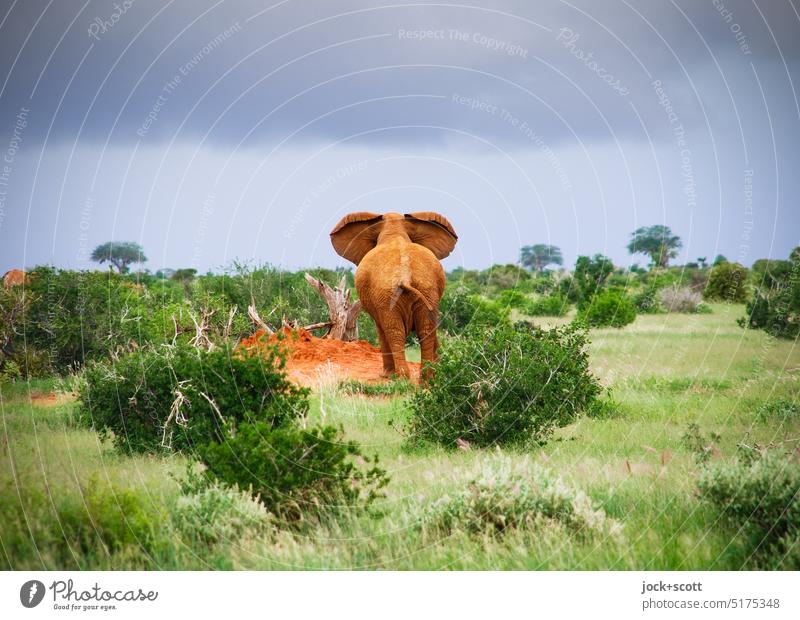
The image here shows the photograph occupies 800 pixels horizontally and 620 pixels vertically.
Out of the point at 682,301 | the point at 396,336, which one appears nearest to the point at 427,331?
the point at 396,336

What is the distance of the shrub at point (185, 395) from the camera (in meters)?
9.87

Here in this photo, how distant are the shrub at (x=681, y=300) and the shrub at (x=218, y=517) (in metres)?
32.9

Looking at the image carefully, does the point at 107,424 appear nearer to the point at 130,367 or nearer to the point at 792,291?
the point at 130,367

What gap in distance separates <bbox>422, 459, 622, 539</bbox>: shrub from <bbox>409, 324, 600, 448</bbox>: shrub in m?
3.10

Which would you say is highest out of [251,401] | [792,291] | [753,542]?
[792,291]

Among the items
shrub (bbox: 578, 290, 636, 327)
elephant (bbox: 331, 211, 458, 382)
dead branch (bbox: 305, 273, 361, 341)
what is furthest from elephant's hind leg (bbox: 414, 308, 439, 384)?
shrub (bbox: 578, 290, 636, 327)

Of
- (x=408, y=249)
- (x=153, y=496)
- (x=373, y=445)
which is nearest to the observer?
(x=153, y=496)

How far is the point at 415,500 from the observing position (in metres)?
7.73

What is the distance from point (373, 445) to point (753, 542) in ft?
17.2

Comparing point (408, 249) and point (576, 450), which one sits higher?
point (408, 249)

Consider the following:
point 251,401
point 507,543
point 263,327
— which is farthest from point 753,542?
point 263,327

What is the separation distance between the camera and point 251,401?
993 cm

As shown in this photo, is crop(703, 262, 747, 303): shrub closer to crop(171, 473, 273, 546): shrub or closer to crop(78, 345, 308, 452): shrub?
crop(78, 345, 308, 452): shrub

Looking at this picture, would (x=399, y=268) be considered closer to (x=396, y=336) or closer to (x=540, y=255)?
(x=396, y=336)
